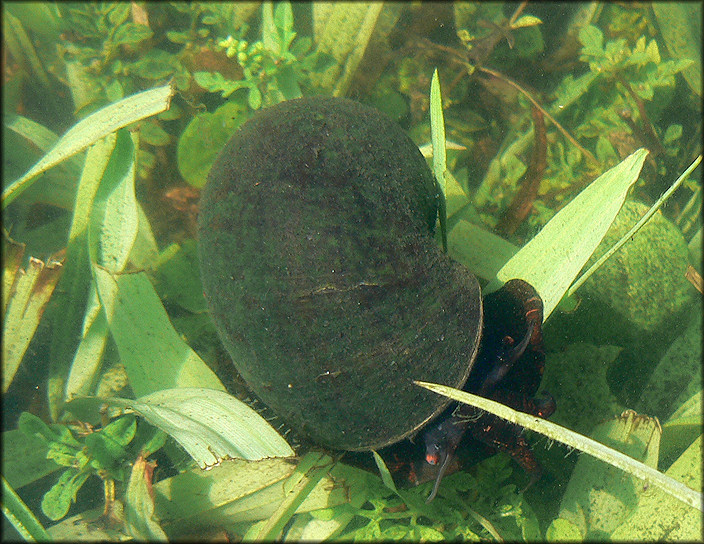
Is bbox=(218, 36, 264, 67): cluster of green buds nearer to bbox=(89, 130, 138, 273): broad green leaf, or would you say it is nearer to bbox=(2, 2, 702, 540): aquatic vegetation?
bbox=(2, 2, 702, 540): aquatic vegetation

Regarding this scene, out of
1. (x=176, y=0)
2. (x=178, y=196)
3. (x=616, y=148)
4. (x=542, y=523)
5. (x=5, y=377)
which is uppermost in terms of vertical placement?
(x=176, y=0)

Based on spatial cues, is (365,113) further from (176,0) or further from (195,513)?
→ (176,0)

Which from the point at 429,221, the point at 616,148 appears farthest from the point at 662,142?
the point at 429,221

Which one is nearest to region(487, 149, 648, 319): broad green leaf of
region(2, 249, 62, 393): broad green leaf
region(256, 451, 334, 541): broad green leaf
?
region(256, 451, 334, 541): broad green leaf

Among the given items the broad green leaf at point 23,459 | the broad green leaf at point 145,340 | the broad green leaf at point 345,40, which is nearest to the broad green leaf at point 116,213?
the broad green leaf at point 145,340

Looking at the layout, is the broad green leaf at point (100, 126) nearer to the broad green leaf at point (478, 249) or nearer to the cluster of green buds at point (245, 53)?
the cluster of green buds at point (245, 53)

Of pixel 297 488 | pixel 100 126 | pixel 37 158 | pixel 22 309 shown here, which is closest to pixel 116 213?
pixel 100 126

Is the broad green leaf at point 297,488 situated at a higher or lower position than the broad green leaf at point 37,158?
lower
